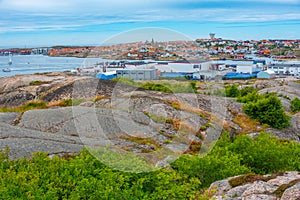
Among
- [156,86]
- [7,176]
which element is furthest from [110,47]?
[156,86]

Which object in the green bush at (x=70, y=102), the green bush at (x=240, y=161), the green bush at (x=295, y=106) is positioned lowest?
the green bush at (x=295, y=106)

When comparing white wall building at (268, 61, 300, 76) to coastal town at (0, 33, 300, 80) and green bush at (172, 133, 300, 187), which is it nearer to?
coastal town at (0, 33, 300, 80)

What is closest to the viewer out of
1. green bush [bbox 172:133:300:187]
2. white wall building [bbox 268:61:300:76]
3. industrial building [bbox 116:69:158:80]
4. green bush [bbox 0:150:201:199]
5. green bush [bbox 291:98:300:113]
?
green bush [bbox 0:150:201:199]

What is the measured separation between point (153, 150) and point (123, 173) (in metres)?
7.02

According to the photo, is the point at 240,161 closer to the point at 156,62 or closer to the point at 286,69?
the point at 156,62

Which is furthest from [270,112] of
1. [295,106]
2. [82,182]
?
[82,182]

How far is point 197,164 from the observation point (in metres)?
12.3

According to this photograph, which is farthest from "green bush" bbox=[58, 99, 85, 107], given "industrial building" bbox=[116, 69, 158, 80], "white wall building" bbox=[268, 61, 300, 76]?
"white wall building" bbox=[268, 61, 300, 76]

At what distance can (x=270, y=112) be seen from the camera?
2819 cm

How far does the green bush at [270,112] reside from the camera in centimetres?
2791

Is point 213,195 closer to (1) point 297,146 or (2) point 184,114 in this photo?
(1) point 297,146

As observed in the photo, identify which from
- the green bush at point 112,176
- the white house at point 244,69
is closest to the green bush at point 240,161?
the green bush at point 112,176

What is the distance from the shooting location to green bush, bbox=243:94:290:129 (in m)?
27.9

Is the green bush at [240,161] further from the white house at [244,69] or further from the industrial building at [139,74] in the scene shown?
the white house at [244,69]
